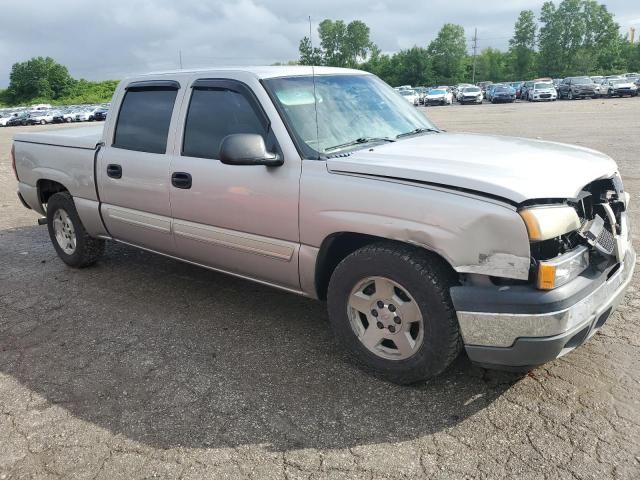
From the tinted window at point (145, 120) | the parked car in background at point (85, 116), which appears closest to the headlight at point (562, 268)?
the tinted window at point (145, 120)

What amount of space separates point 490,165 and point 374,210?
66 cm

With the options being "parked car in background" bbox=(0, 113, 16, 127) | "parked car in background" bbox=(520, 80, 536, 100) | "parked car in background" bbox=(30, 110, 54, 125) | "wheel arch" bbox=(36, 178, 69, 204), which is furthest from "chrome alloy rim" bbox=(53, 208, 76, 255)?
"parked car in background" bbox=(0, 113, 16, 127)

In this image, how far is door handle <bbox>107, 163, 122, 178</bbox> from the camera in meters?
4.60

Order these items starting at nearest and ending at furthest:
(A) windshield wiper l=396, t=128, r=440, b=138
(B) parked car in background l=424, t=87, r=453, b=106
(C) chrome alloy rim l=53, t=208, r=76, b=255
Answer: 1. (A) windshield wiper l=396, t=128, r=440, b=138
2. (C) chrome alloy rim l=53, t=208, r=76, b=255
3. (B) parked car in background l=424, t=87, r=453, b=106

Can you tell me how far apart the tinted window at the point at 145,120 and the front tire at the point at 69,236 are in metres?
1.07

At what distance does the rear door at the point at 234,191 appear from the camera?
3520mm

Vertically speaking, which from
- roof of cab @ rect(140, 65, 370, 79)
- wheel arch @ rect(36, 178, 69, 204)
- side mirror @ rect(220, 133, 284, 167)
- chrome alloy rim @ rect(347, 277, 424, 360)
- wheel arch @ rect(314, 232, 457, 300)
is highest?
roof of cab @ rect(140, 65, 370, 79)

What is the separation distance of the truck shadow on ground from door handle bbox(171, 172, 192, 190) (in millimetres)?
1037

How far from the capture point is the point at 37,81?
10306 cm

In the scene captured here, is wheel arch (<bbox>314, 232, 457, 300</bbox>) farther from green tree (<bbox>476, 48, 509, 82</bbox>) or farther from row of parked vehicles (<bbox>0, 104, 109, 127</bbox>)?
green tree (<bbox>476, 48, 509, 82</bbox>)

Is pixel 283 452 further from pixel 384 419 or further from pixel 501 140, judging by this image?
pixel 501 140

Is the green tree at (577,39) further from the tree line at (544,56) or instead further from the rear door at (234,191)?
the rear door at (234,191)

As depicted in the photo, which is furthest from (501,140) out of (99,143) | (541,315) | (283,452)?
(99,143)

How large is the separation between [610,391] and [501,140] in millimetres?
1723
